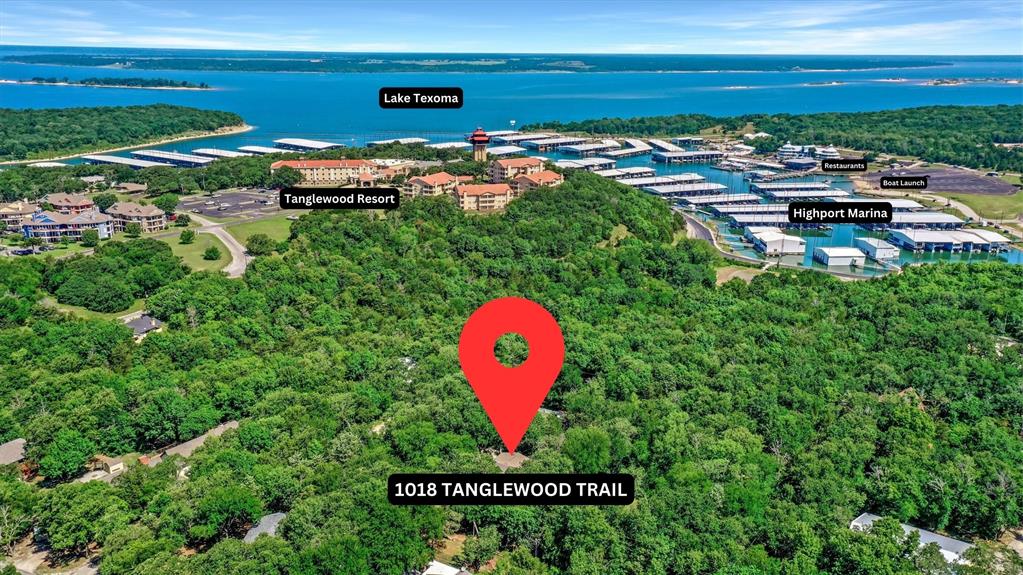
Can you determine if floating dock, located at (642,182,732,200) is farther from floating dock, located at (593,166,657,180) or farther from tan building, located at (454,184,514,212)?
tan building, located at (454,184,514,212)

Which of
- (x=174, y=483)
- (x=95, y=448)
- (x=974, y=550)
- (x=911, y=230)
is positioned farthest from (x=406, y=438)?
(x=911, y=230)

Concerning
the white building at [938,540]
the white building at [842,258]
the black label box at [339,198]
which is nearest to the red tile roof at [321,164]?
the white building at [842,258]

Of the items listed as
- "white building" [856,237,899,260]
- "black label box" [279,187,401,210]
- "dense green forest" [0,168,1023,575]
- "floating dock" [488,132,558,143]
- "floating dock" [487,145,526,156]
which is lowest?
"dense green forest" [0,168,1023,575]

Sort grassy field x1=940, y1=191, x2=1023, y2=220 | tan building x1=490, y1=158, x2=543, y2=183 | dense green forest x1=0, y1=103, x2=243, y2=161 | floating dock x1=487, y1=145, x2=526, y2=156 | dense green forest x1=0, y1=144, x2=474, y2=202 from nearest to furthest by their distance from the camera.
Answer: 1. dense green forest x1=0, y1=144, x2=474, y2=202
2. tan building x1=490, y1=158, x2=543, y2=183
3. grassy field x1=940, y1=191, x2=1023, y2=220
4. dense green forest x1=0, y1=103, x2=243, y2=161
5. floating dock x1=487, y1=145, x2=526, y2=156

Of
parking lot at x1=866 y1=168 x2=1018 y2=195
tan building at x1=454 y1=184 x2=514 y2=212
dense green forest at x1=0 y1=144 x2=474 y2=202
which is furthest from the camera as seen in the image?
parking lot at x1=866 y1=168 x2=1018 y2=195

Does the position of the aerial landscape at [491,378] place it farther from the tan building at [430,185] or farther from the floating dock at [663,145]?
the floating dock at [663,145]

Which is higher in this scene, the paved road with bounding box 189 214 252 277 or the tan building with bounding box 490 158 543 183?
the tan building with bounding box 490 158 543 183

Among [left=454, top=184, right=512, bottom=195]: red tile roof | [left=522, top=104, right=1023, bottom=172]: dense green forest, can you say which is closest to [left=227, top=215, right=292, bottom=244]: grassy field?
[left=454, top=184, right=512, bottom=195]: red tile roof

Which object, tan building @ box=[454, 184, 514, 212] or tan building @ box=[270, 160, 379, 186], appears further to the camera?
tan building @ box=[270, 160, 379, 186]
